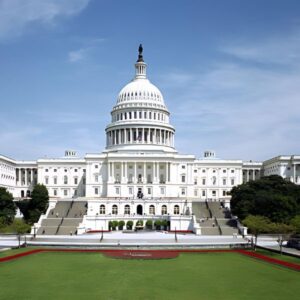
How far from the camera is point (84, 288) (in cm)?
3406

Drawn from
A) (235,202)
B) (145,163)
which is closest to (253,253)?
(235,202)

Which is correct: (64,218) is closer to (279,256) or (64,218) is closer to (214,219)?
(214,219)

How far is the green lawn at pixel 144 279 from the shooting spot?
106 feet

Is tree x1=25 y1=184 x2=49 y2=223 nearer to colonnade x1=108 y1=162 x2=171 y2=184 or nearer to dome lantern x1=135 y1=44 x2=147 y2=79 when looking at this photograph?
colonnade x1=108 y1=162 x2=171 y2=184

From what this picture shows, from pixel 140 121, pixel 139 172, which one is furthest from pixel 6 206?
pixel 140 121

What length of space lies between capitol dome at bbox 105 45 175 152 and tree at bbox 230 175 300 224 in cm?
3753

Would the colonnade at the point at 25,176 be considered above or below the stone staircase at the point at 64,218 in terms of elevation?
above

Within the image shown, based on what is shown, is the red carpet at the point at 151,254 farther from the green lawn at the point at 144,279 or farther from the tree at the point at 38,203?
the tree at the point at 38,203

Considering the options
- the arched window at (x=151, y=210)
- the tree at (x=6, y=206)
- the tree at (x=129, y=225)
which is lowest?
the tree at (x=129, y=225)

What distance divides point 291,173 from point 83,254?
310 feet

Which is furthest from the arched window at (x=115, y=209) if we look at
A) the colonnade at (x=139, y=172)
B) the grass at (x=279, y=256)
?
the grass at (x=279, y=256)

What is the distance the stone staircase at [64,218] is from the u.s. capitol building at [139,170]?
1.49 metres

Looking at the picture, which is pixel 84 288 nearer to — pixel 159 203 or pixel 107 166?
pixel 159 203

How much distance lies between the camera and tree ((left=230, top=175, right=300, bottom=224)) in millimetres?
85875
